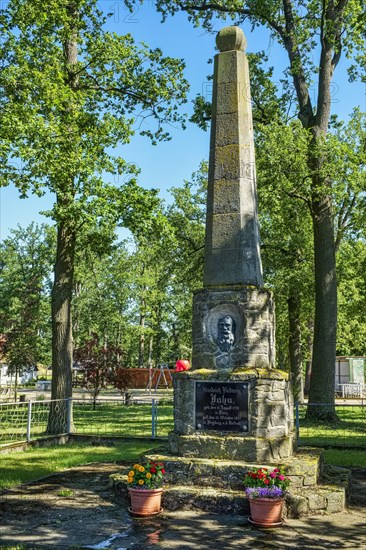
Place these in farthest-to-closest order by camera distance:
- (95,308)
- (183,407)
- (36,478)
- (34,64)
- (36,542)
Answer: (95,308) < (34,64) < (36,478) < (183,407) < (36,542)

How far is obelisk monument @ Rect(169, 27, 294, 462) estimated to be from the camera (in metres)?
8.62

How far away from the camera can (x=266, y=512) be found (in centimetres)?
712

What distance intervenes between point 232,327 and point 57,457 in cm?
546

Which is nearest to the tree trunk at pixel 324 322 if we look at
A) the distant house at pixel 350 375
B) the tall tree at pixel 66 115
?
the tall tree at pixel 66 115

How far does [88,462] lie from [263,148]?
1181 centimetres

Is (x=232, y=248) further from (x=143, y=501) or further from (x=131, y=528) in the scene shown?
(x=131, y=528)

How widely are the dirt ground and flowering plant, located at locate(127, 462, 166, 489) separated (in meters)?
0.41

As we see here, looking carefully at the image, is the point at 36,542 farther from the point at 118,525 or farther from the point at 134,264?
the point at 134,264

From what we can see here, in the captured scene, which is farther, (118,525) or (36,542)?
(118,525)

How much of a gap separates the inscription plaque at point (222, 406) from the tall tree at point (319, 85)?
30.8ft

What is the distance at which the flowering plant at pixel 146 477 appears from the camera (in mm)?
7625

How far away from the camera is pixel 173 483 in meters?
8.39

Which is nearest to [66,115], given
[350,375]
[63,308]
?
[63,308]

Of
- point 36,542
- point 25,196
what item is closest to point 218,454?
point 36,542
